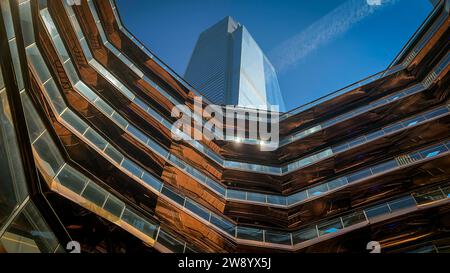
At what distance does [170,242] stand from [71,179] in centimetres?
571

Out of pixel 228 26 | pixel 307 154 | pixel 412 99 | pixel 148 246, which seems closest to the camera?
pixel 148 246

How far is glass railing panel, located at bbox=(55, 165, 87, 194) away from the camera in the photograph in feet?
39.0

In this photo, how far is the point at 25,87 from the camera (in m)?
8.79

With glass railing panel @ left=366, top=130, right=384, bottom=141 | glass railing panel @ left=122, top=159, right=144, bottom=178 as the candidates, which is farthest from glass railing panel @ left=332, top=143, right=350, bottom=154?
glass railing panel @ left=122, top=159, right=144, bottom=178

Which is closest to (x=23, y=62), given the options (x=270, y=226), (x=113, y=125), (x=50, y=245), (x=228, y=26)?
(x=50, y=245)

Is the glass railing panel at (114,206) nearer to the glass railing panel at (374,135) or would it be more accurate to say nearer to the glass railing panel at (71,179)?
the glass railing panel at (71,179)

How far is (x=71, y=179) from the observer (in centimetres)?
1241

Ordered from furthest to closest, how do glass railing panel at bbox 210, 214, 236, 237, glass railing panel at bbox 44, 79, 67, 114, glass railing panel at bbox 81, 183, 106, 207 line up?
glass railing panel at bbox 210, 214, 236, 237, glass railing panel at bbox 44, 79, 67, 114, glass railing panel at bbox 81, 183, 106, 207

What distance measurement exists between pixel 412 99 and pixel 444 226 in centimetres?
1084

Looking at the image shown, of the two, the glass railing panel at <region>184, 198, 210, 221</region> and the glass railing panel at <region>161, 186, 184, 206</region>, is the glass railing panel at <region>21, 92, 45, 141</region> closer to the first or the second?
the glass railing panel at <region>161, 186, 184, 206</region>

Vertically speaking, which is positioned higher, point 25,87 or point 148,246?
point 25,87

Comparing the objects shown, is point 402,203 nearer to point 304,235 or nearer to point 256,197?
point 304,235

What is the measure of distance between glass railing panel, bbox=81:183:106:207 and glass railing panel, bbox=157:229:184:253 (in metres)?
3.43

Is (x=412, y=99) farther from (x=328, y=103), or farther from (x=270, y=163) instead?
(x=270, y=163)
